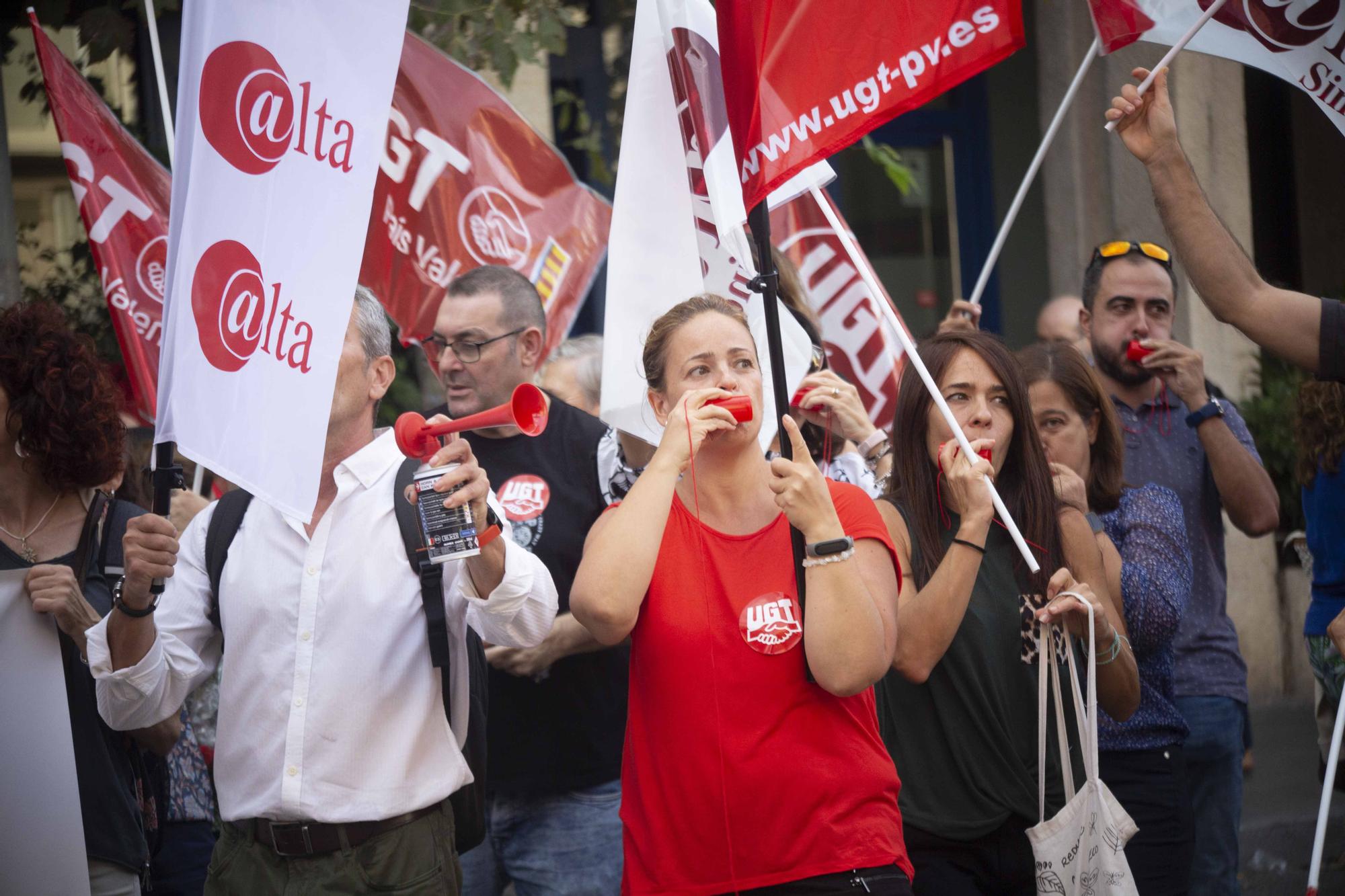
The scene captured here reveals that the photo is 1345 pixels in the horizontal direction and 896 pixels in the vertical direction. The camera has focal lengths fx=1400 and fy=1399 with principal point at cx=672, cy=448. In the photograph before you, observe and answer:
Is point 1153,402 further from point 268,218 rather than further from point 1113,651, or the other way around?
point 268,218

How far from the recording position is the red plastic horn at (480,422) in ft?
9.30

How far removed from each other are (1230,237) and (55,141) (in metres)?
6.12

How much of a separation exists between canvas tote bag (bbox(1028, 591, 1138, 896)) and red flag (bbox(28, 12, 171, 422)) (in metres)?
3.24

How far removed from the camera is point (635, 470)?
4219 millimetres

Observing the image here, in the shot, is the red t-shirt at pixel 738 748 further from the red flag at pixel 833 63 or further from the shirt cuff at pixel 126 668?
the shirt cuff at pixel 126 668

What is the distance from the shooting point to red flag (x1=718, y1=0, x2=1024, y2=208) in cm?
315

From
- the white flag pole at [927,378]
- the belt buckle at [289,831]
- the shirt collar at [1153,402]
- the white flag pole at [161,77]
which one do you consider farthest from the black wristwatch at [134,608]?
the shirt collar at [1153,402]

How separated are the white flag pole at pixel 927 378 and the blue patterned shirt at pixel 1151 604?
0.55m

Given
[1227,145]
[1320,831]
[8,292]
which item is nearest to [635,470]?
[1320,831]

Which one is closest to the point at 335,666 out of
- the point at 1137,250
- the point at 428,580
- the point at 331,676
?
the point at 331,676

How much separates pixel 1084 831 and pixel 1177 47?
184 centimetres

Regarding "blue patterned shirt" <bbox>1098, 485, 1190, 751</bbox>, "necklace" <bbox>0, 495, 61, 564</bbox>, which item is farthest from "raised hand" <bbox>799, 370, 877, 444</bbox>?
"necklace" <bbox>0, 495, 61, 564</bbox>

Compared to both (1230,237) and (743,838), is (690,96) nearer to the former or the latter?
(1230,237)

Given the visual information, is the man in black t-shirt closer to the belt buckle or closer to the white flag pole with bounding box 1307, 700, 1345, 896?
the belt buckle
